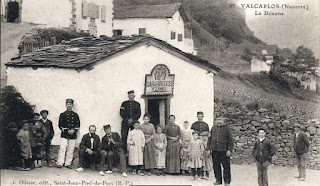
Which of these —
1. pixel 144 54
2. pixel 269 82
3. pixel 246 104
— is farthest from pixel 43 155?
pixel 269 82

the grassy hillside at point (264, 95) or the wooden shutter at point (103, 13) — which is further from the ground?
the wooden shutter at point (103, 13)

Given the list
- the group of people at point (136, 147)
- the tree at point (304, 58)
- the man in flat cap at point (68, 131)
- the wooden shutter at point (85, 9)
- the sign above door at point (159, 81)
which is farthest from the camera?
the wooden shutter at point (85, 9)

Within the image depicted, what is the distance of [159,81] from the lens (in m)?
10.9

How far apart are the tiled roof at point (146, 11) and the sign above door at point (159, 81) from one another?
34.9 ft

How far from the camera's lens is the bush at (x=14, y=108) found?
9578mm

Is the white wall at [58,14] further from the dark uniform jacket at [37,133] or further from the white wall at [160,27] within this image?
the dark uniform jacket at [37,133]

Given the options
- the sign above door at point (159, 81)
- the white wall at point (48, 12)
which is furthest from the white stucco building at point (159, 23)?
the sign above door at point (159, 81)

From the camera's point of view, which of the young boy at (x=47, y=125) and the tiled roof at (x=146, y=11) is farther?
the tiled roof at (x=146, y=11)

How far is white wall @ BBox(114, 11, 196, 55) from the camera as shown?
70.7 feet

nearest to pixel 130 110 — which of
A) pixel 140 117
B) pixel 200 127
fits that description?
pixel 140 117

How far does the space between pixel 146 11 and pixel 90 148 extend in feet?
43.4

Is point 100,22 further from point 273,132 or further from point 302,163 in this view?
point 302,163

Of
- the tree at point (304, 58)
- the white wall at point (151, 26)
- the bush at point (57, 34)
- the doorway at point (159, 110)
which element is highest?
the white wall at point (151, 26)

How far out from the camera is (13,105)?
9797mm
